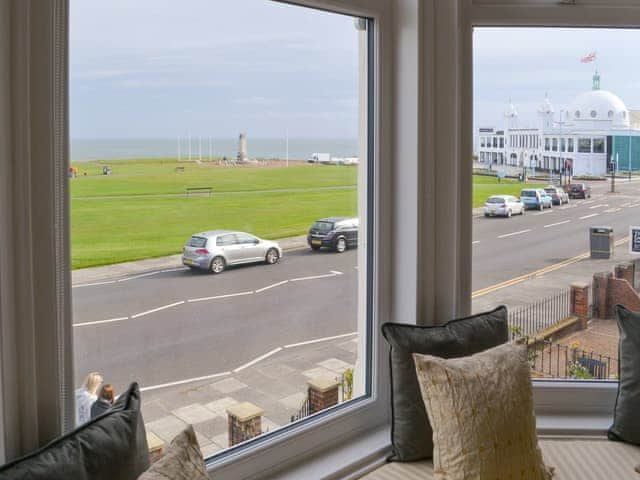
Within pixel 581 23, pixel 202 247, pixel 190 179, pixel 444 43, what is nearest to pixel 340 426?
pixel 202 247

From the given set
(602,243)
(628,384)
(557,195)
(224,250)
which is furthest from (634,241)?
(224,250)

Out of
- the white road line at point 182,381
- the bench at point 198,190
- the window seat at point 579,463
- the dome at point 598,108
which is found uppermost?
the dome at point 598,108

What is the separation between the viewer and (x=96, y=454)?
3.98 ft

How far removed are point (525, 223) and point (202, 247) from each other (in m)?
1.29

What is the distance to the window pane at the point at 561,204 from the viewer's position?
7.70ft

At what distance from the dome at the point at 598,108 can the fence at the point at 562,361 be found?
34.2 inches

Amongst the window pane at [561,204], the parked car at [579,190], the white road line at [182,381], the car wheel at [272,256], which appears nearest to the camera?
the white road line at [182,381]

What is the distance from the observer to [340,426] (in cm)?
210

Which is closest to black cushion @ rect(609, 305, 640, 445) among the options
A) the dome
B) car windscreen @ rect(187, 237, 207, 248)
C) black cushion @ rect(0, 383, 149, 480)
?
the dome

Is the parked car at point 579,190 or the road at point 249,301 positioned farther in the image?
the parked car at point 579,190

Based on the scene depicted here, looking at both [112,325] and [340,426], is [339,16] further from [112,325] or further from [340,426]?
[340,426]

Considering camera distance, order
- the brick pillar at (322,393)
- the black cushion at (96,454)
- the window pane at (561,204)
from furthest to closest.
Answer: the window pane at (561,204), the brick pillar at (322,393), the black cushion at (96,454)

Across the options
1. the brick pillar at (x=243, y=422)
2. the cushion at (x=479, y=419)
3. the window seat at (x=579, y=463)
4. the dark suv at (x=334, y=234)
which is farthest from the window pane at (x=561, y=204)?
the brick pillar at (x=243, y=422)

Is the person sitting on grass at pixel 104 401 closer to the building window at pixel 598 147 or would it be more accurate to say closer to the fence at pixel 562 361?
the fence at pixel 562 361
